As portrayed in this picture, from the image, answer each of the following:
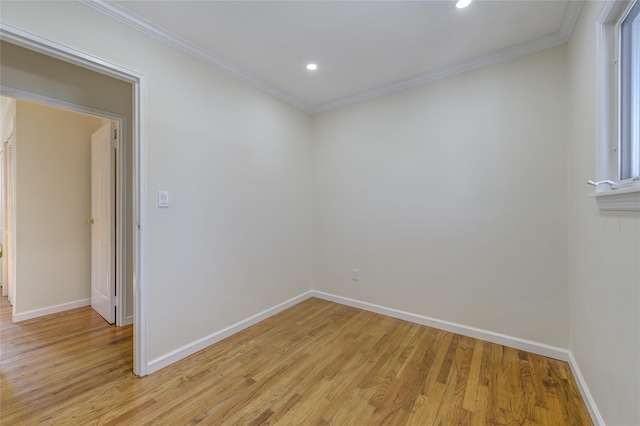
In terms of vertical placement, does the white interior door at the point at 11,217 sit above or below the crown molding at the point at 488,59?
below

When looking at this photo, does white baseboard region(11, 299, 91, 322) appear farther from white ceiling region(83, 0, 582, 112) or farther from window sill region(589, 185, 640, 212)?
window sill region(589, 185, 640, 212)

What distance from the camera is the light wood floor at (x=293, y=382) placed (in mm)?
1487

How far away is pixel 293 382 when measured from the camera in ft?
5.85

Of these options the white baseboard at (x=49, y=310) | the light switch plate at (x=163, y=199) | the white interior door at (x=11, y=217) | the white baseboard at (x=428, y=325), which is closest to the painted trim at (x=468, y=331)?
the white baseboard at (x=428, y=325)

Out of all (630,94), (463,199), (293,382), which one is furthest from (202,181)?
(630,94)

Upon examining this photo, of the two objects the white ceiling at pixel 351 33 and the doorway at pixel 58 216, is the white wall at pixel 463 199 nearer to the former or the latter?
the white ceiling at pixel 351 33

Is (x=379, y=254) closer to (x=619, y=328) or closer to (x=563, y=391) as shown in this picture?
(x=563, y=391)

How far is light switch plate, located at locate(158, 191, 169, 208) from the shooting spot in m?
1.94

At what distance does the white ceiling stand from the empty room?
19 mm

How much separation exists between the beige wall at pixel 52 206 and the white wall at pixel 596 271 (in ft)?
15.7

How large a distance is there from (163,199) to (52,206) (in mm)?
2232

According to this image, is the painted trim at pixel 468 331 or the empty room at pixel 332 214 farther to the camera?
the painted trim at pixel 468 331

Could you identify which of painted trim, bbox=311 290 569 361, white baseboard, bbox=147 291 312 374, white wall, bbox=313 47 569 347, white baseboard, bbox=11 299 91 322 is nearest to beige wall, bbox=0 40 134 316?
white baseboard, bbox=11 299 91 322

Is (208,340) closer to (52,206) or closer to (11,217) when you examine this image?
(52,206)
